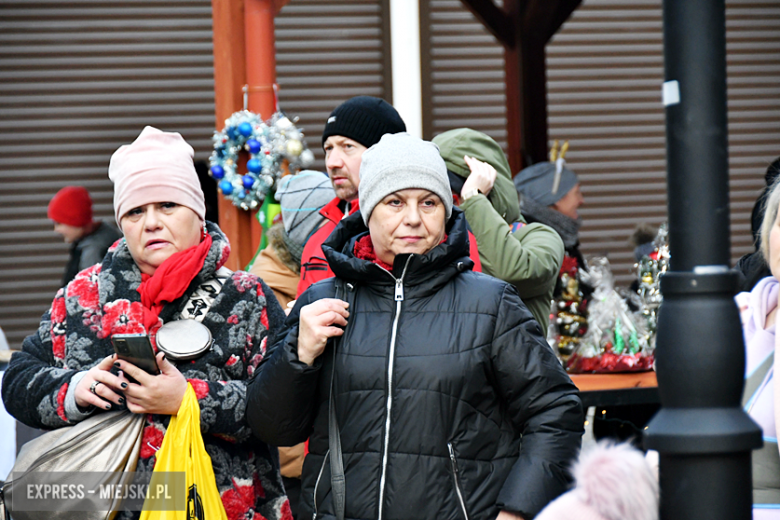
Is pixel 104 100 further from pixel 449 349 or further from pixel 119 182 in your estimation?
pixel 449 349

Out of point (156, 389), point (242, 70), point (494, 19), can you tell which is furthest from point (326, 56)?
point (156, 389)

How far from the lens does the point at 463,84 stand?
8344 mm

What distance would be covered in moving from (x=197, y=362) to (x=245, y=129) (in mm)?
3297

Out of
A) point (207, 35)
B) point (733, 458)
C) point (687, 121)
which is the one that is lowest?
point (733, 458)

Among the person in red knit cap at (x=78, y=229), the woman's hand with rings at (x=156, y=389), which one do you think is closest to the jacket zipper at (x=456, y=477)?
the woman's hand with rings at (x=156, y=389)

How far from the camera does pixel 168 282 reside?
2432 mm

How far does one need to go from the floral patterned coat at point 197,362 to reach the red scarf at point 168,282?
24mm

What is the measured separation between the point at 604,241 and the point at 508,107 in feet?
5.75

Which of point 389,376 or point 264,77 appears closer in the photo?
point 389,376

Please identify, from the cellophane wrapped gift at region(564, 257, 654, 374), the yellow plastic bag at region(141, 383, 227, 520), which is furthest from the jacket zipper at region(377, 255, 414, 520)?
the cellophane wrapped gift at region(564, 257, 654, 374)

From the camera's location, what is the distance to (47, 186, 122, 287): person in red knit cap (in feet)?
22.3

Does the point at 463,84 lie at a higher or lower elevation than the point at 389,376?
higher

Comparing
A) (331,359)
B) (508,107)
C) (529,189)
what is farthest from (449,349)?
(508,107)

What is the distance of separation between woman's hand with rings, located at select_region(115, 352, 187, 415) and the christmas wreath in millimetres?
3282
